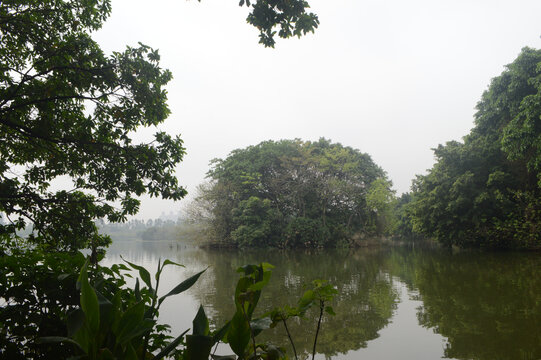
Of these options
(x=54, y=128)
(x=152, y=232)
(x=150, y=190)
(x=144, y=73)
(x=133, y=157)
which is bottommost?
(x=152, y=232)

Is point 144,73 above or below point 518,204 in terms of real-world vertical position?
above

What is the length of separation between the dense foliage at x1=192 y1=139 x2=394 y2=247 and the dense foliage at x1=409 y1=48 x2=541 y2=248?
578cm

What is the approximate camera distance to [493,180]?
12805 mm

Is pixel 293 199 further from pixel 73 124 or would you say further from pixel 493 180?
pixel 73 124

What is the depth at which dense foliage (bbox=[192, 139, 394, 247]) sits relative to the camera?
20.5m

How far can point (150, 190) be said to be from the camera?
3.87m

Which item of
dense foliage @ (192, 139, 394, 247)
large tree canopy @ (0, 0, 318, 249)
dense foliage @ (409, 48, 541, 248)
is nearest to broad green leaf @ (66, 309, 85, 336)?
large tree canopy @ (0, 0, 318, 249)

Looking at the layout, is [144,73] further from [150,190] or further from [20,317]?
[20,317]

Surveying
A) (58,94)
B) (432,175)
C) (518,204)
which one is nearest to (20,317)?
→ (58,94)

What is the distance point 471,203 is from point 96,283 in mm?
15626

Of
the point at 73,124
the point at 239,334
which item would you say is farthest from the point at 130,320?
the point at 73,124

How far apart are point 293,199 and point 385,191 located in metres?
6.19

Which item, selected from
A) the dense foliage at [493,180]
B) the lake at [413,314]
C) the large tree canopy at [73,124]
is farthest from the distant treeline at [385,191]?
the large tree canopy at [73,124]

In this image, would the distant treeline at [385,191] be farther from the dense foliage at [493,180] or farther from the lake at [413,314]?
the lake at [413,314]
